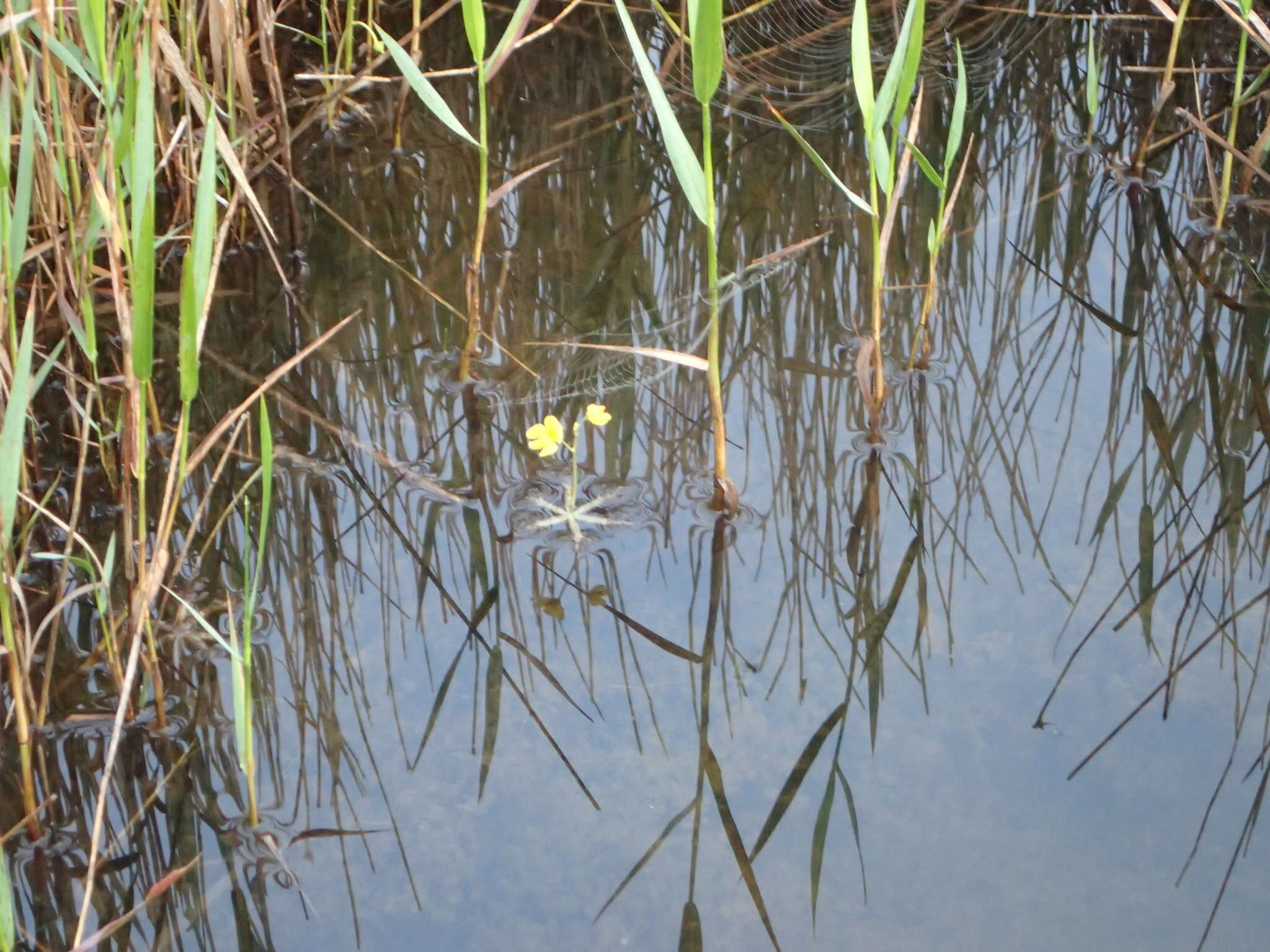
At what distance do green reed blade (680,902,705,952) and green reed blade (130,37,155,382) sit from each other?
618 mm

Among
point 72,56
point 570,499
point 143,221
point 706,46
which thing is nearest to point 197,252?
point 143,221

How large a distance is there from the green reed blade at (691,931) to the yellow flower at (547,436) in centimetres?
55

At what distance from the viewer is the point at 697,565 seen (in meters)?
1.39

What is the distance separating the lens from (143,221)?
0.96 meters

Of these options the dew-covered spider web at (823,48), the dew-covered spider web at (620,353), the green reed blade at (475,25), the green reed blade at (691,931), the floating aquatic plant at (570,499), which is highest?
the dew-covered spider web at (823,48)

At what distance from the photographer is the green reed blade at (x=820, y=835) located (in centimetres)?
106

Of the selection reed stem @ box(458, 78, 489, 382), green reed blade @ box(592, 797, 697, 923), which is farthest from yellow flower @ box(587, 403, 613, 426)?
green reed blade @ box(592, 797, 697, 923)

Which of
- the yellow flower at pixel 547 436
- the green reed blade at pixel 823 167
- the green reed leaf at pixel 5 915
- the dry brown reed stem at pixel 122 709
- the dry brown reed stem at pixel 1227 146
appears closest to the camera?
the green reed leaf at pixel 5 915

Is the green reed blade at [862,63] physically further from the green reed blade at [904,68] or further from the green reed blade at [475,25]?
the green reed blade at [475,25]

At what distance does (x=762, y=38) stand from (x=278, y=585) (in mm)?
1734

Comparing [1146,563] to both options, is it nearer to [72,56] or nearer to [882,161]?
[882,161]

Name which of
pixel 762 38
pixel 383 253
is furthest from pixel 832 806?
pixel 762 38

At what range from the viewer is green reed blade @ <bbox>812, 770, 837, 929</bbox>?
106 centimetres

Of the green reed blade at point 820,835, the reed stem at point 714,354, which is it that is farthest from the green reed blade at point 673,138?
the green reed blade at point 820,835
